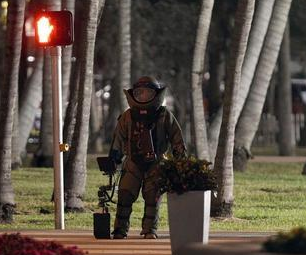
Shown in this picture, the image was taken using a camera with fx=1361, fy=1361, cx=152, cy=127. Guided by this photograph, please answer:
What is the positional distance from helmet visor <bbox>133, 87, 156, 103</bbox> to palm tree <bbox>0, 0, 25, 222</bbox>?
3636 mm

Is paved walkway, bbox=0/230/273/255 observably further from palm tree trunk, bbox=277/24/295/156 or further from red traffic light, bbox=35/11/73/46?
palm tree trunk, bbox=277/24/295/156

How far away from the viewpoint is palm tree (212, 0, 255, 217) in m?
20.5

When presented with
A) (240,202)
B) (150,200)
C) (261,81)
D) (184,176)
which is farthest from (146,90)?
(261,81)

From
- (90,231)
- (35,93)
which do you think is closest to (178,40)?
(35,93)

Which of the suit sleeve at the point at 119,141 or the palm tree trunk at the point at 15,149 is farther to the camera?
the palm tree trunk at the point at 15,149

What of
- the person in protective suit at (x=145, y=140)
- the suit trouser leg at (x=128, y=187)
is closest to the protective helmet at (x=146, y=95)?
the person in protective suit at (x=145, y=140)

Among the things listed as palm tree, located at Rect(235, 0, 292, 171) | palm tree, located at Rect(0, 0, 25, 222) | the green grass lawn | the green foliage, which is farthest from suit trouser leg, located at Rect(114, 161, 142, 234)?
palm tree, located at Rect(235, 0, 292, 171)

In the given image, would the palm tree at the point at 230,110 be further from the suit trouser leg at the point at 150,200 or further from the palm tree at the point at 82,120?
the suit trouser leg at the point at 150,200

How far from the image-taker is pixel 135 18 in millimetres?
52625

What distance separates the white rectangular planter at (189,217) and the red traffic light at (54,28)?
3680 millimetres

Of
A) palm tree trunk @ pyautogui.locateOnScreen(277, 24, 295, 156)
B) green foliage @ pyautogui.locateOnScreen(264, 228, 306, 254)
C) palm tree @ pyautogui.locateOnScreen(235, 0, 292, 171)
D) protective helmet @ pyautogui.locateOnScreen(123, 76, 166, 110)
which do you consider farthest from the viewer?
palm tree trunk @ pyautogui.locateOnScreen(277, 24, 295, 156)

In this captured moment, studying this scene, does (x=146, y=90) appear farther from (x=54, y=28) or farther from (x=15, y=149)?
(x=15, y=149)

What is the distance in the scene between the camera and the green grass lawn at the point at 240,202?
20422 mm

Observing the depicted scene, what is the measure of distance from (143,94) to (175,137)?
656 millimetres
